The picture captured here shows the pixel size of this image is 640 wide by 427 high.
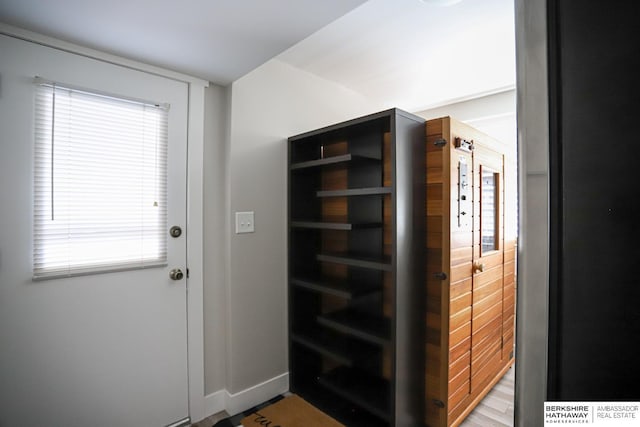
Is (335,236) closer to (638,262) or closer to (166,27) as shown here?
(166,27)

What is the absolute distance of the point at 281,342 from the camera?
2219 millimetres

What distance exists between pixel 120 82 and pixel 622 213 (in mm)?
2000

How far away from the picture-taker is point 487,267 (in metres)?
2.18

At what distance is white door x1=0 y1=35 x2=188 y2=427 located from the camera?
133 cm

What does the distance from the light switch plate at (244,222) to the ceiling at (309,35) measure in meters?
0.87

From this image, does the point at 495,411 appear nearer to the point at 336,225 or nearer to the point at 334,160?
the point at 336,225

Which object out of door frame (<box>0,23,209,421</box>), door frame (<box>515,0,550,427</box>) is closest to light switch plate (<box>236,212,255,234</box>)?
door frame (<box>0,23,209,421</box>)

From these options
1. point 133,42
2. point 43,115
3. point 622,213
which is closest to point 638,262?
point 622,213

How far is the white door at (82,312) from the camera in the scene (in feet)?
4.36

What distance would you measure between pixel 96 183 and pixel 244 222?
828mm

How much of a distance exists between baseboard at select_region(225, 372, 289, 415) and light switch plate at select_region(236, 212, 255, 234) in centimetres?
108

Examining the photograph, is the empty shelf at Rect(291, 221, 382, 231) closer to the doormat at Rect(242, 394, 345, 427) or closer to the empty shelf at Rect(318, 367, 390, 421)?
the empty shelf at Rect(318, 367, 390, 421)

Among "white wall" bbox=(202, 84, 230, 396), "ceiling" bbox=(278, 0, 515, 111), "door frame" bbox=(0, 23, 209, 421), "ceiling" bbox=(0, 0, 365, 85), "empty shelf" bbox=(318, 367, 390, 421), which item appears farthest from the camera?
"white wall" bbox=(202, 84, 230, 396)

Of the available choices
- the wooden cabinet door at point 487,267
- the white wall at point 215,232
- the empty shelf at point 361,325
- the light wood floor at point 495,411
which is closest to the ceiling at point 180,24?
the white wall at point 215,232
